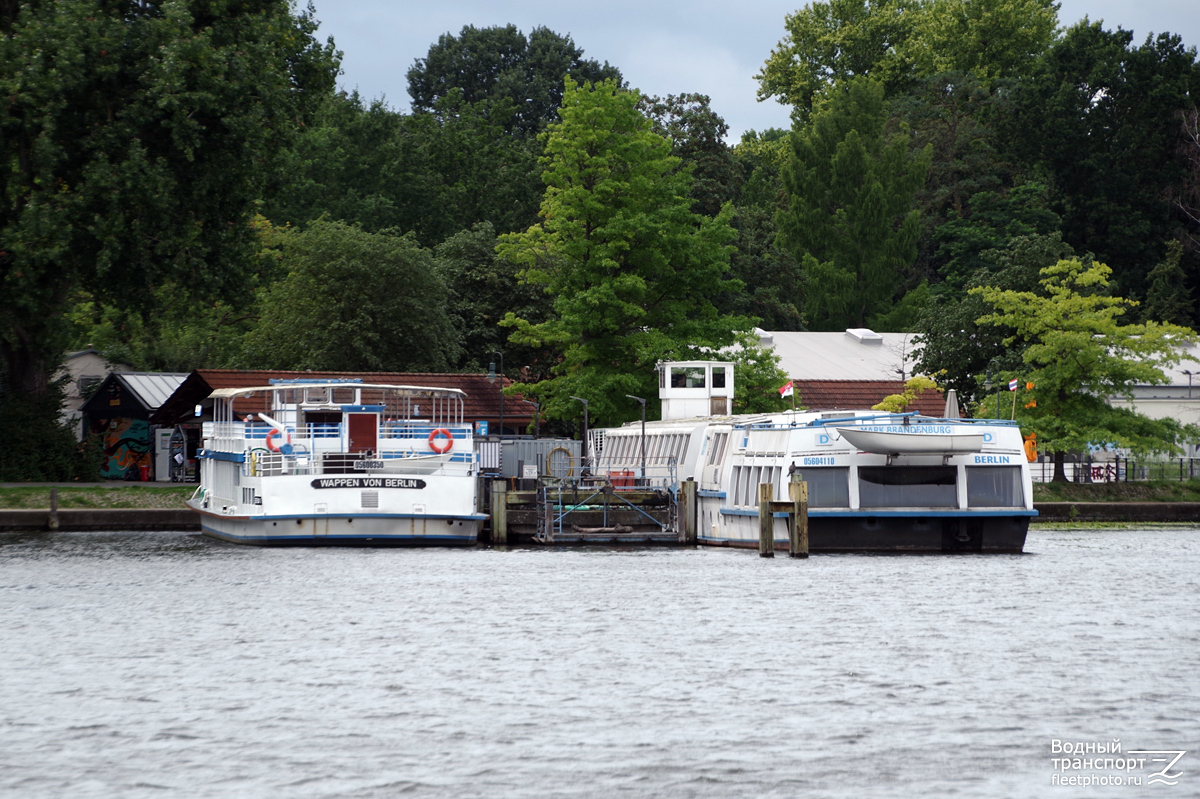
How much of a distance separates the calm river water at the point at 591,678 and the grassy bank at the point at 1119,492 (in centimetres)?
1689

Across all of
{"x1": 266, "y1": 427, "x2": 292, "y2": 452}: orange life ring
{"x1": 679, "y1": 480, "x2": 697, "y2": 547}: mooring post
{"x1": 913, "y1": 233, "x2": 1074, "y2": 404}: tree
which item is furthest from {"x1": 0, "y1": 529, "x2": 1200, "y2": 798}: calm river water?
{"x1": 913, "y1": 233, "x2": 1074, "y2": 404}: tree

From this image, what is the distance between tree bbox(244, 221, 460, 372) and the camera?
2896 inches

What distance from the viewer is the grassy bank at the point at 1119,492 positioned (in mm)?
57891

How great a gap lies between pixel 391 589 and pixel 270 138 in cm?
2447

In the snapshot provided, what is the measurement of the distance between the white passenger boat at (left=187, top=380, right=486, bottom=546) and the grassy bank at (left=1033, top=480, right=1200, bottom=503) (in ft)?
76.2

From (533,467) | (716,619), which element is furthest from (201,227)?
(716,619)

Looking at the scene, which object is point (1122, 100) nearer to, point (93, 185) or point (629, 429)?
point (629, 429)

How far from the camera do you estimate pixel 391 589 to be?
3647 cm

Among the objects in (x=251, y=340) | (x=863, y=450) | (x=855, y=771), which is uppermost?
(x=251, y=340)

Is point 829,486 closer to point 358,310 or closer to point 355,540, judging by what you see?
point 355,540

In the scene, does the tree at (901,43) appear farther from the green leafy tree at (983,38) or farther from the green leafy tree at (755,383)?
the green leafy tree at (755,383)

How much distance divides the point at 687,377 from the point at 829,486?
17.9m

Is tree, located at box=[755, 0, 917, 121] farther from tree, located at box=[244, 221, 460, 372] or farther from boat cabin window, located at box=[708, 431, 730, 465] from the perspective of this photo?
boat cabin window, located at box=[708, 431, 730, 465]

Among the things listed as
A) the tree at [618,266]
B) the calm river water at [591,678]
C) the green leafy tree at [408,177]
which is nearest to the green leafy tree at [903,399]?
the tree at [618,266]
